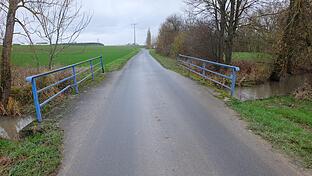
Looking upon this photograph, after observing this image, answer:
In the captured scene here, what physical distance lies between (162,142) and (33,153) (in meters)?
2.16

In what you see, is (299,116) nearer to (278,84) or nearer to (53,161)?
(53,161)

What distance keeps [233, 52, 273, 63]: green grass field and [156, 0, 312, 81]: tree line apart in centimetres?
37

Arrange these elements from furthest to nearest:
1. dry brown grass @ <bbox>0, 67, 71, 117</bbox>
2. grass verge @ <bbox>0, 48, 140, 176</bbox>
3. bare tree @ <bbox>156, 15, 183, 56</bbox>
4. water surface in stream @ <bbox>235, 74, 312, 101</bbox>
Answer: bare tree @ <bbox>156, 15, 183, 56</bbox> < water surface in stream @ <bbox>235, 74, 312, 101</bbox> < dry brown grass @ <bbox>0, 67, 71, 117</bbox> < grass verge @ <bbox>0, 48, 140, 176</bbox>

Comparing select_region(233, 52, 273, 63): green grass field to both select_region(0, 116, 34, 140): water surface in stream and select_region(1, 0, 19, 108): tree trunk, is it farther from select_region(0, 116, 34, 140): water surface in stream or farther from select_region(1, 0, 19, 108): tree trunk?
select_region(0, 116, 34, 140): water surface in stream

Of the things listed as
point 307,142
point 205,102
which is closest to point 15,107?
point 205,102

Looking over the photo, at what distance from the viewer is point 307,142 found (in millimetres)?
4867

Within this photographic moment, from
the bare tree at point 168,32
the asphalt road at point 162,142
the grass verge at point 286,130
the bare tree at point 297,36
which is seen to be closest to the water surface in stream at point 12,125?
the asphalt road at point 162,142

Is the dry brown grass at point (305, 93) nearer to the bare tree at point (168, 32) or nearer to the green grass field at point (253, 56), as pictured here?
the green grass field at point (253, 56)

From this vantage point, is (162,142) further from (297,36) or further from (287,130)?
(297,36)

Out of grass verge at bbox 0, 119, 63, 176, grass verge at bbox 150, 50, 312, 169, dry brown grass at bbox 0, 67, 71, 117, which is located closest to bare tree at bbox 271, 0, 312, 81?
grass verge at bbox 150, 50, 312, 169

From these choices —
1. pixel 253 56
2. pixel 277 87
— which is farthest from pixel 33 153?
pixel 253 56

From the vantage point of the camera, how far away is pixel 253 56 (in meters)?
19.5

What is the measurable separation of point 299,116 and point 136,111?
4.72 meters

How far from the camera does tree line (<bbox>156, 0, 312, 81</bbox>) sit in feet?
38.8
